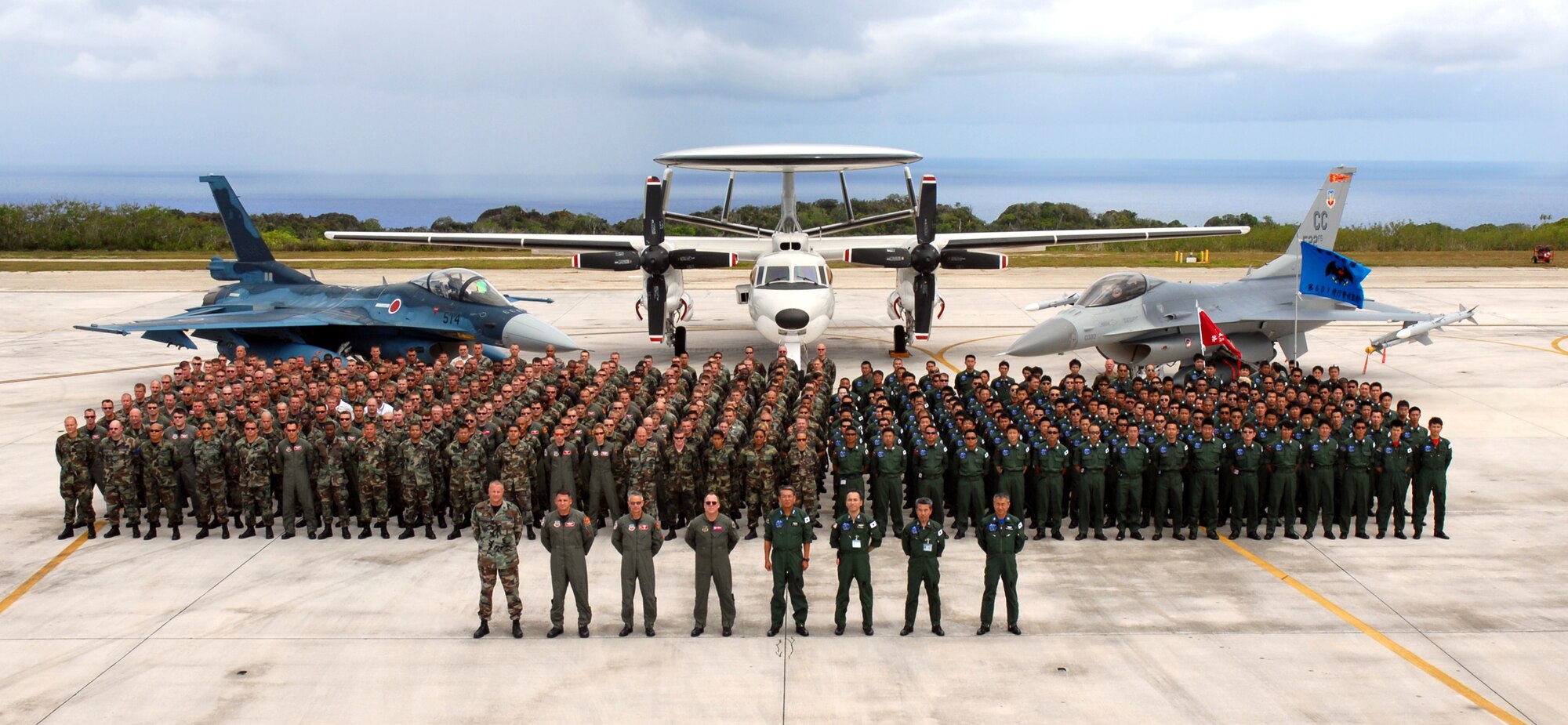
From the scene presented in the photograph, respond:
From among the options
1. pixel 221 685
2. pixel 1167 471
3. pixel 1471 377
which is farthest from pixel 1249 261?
pixel 221 685

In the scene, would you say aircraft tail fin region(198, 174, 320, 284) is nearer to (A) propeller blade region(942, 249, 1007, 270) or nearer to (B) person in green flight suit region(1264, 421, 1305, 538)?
(A) propeller blade region(942, 249, 1007, 270)

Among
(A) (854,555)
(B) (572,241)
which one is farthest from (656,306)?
(A) (854,555)

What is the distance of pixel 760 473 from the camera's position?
1055 cm

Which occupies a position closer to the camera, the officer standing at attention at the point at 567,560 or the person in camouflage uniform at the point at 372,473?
the officer standing at attention at the point at 567,560

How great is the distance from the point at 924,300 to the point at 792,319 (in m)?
3.33

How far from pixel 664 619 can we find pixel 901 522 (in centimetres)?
313

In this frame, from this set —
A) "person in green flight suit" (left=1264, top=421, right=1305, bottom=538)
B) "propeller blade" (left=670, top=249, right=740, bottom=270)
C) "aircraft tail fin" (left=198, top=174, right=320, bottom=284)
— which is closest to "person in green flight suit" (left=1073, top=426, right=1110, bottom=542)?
"person in green flight suit" (left=1264, top=421, right=1305, bottom=538)

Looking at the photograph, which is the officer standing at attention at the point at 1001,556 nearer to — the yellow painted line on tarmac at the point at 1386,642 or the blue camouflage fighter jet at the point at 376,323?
the yellow painted line on tarmac at the point at 1386,642

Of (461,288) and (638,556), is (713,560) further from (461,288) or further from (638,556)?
(461,288)

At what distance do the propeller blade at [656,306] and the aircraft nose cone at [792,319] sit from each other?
306 centimetres

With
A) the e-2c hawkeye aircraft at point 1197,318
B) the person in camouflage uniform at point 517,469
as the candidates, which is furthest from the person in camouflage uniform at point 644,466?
the e-2c hawkeye aircraft at point 1197,318

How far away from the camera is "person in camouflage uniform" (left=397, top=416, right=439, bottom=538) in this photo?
1080cm

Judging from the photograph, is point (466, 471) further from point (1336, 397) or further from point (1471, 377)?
point (1471, 377)

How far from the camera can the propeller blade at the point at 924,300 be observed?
20094 mm
